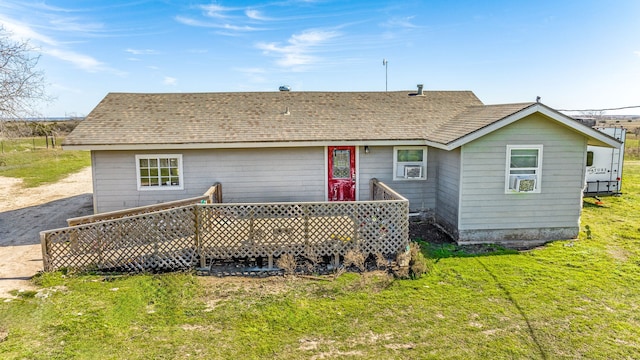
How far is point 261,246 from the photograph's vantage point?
310 inches

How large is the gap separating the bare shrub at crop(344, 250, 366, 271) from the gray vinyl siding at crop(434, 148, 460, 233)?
126 inches

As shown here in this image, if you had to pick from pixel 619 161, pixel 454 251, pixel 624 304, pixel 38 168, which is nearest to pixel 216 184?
pixel 454 251

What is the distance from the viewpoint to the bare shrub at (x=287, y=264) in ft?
24.8

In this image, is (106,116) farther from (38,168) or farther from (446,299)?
(38,168)

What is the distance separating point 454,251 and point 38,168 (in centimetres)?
2592

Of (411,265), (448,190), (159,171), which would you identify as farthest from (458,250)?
(159,171)

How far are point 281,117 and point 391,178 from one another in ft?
13.0

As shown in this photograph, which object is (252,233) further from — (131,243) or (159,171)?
(159,171)

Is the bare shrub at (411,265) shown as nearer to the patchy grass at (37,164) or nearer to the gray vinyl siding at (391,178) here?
the gray vinyl siding at (391,178)

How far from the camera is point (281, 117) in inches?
479

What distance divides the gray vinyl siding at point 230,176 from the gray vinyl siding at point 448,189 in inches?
133

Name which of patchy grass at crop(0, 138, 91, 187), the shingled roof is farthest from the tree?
patchy grass at crop(0, 138, 91, 187)

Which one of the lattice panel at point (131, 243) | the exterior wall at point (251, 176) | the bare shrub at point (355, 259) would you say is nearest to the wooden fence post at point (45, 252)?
the lattice panel at point (131, 243)

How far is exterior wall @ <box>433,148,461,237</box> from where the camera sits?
9578mm
